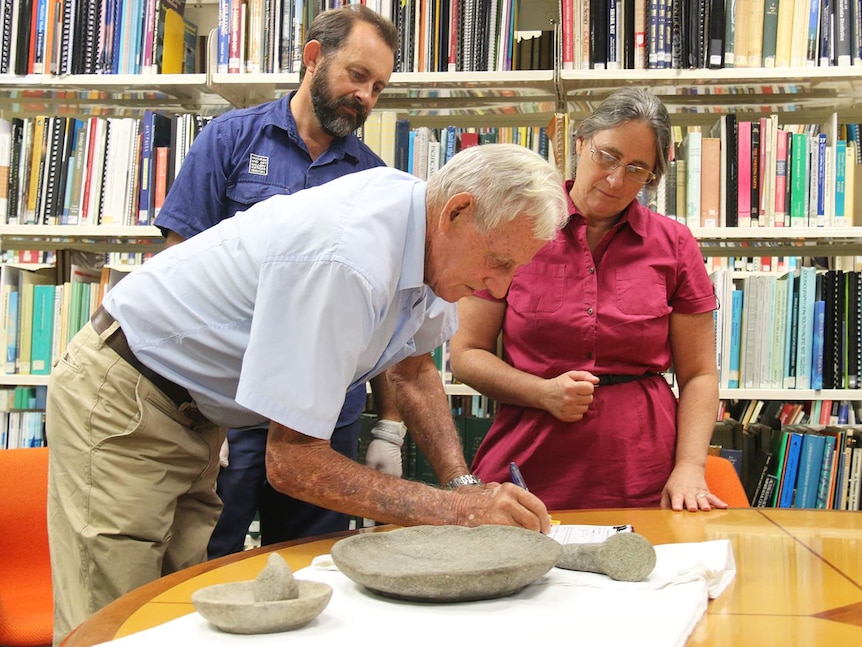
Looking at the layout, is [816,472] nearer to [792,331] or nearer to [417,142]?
[792,331]

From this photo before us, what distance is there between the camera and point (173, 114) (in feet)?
9.90

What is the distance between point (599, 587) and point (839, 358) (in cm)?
180

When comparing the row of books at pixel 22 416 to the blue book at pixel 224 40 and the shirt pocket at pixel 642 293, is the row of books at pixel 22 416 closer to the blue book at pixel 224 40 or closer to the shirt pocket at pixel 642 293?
the blue book at pixel 224 40

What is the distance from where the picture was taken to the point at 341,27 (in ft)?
6.89

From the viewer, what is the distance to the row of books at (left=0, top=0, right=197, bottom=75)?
276cm

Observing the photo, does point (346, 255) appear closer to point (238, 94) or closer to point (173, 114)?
point (238, 94)

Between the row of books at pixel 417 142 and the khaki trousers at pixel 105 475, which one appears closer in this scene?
the khaki trousers at pixel 105 475

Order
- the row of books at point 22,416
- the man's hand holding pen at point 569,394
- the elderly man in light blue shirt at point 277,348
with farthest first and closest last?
the row of books at point 22,416 < the man's hand holding pen at point 569,394 < the elderly man in light blue shirt at point 277,348

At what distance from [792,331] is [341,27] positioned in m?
1.53

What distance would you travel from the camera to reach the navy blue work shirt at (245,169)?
2008 mm

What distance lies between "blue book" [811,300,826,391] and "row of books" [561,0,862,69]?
0.71m

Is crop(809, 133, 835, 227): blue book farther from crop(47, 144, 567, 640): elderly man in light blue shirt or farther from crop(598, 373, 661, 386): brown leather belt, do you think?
crop(47, 144, 567, 640): elderly man in light blue shirt

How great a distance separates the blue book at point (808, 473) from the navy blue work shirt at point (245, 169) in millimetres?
1364

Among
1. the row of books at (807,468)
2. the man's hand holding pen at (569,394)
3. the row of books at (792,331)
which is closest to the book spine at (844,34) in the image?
the row of books at (792,331)
